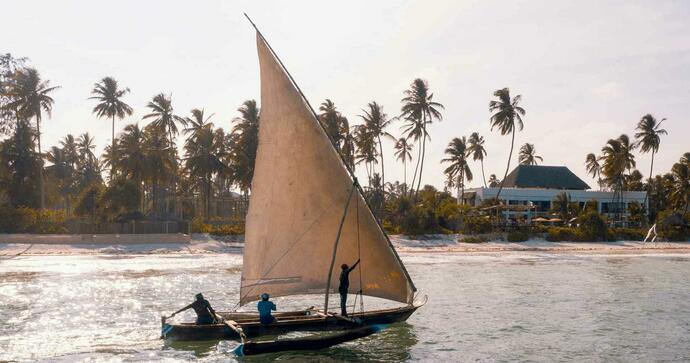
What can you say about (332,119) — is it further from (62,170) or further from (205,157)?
(62,170)

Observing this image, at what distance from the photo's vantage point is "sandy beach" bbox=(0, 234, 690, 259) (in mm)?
47750

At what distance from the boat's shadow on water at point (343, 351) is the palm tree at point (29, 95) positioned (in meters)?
52.8

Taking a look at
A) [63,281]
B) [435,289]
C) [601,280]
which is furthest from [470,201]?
[63,281]

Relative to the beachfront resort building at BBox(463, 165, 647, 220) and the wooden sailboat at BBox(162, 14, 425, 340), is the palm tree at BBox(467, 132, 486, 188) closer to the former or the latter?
the beachfront resort building at BBox(463, 165, 647, 220)

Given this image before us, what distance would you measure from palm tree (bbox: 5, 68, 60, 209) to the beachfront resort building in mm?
49257

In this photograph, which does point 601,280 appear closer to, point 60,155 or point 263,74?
point 263,74

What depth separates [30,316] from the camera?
80.2 feet

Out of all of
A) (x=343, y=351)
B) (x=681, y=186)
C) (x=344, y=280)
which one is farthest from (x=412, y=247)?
(x=681, y=186)

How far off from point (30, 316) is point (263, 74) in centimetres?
1323

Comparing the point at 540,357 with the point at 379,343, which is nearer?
the point at 540,357

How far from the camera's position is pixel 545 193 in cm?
8312

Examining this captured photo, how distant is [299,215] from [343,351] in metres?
4.43

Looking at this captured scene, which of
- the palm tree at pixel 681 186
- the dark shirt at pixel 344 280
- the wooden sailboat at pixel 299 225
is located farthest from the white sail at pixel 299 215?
the palm tree at pixel 681 186

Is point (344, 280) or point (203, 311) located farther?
point (203, 311)
